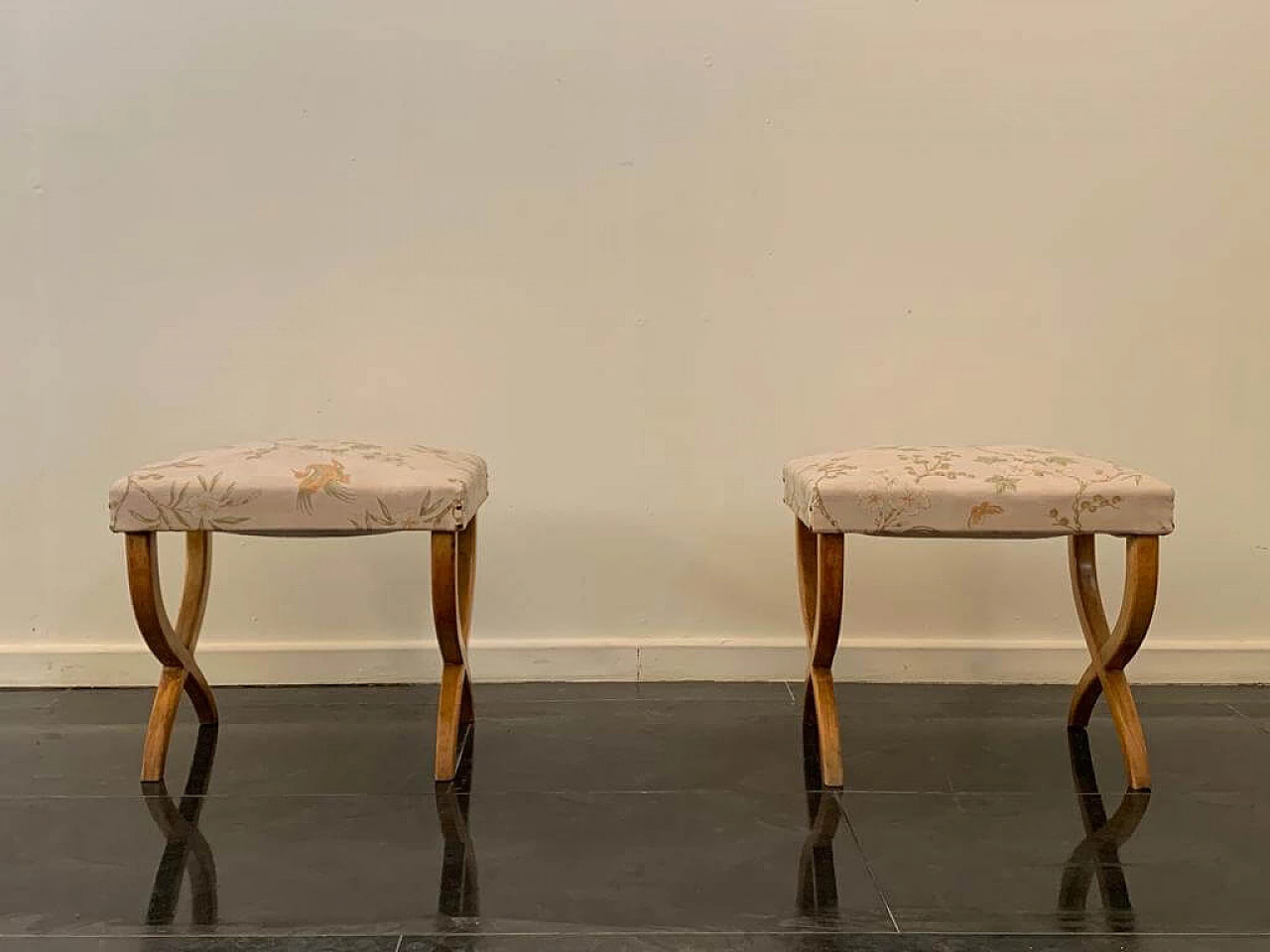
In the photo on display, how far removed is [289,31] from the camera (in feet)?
7.28

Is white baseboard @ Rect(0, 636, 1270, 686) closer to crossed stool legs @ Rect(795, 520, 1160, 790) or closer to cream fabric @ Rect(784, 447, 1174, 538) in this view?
crossed stool legs @ Rect(795, 520, 1160, 790)

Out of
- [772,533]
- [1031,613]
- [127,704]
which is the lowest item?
[127,704]

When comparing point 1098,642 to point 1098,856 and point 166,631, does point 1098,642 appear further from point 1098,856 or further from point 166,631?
point 166,631

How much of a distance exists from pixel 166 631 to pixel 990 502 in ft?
4.10

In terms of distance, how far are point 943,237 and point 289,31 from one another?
1.30m

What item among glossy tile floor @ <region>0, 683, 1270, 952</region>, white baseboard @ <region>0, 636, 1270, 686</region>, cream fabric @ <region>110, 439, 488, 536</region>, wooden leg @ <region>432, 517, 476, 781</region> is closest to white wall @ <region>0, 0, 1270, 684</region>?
A: white baseboard @ <region>0, 636, 1270, 686</region>

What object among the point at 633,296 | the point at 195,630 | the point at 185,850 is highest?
the point at 633,296

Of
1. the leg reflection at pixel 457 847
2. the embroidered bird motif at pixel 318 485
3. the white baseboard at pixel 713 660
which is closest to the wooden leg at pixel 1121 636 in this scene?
the white baseboard at pixel 713 660

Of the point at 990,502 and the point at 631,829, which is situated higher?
the point at 990,502

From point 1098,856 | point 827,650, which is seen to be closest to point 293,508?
point 827,650

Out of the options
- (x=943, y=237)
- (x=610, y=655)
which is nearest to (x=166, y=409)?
(x=610, y=655)

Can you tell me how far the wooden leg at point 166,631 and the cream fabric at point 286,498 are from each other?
0.23 feet

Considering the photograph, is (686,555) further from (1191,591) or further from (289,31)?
(289,31)

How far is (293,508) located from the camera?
5.52 feet
